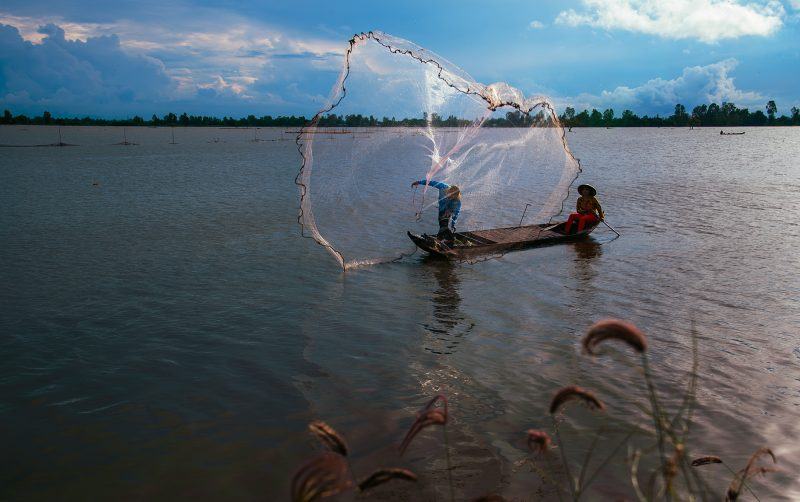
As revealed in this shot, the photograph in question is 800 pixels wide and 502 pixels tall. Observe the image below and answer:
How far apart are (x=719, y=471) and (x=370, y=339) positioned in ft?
14.4

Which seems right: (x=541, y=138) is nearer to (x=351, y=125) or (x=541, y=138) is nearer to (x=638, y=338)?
(x=351, y=125)

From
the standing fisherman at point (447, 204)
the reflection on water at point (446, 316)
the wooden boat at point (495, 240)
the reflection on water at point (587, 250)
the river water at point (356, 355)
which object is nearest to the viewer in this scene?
the river water at point (356, 355)

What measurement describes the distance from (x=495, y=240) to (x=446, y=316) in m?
4.53

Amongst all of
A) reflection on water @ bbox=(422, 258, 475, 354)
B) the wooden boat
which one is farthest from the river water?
the wooden boat

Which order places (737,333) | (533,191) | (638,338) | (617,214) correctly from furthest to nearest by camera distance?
(533,191) → (617,214) → (737,333) → (638,338)

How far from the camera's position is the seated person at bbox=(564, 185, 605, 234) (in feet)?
47.0

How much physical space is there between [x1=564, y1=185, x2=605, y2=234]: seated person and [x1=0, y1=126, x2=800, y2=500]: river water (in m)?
0.64

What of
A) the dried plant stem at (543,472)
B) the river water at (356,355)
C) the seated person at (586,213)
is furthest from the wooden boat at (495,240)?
the dried plant stem at (543,472)

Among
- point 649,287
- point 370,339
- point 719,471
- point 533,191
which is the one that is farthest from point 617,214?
point 719,471

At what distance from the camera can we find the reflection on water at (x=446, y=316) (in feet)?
25.3

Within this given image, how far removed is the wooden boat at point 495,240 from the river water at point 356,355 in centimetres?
30

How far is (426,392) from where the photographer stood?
20.5 ft

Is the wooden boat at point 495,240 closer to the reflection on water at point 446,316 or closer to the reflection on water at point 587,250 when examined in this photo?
the reflection on water at point 587,250

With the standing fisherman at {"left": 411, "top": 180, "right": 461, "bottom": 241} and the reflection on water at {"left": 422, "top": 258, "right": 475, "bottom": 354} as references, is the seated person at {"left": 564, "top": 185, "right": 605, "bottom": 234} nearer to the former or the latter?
the standing fisherman at {"left": 411, "top": 180, "right": 461, "bottom": 241}
